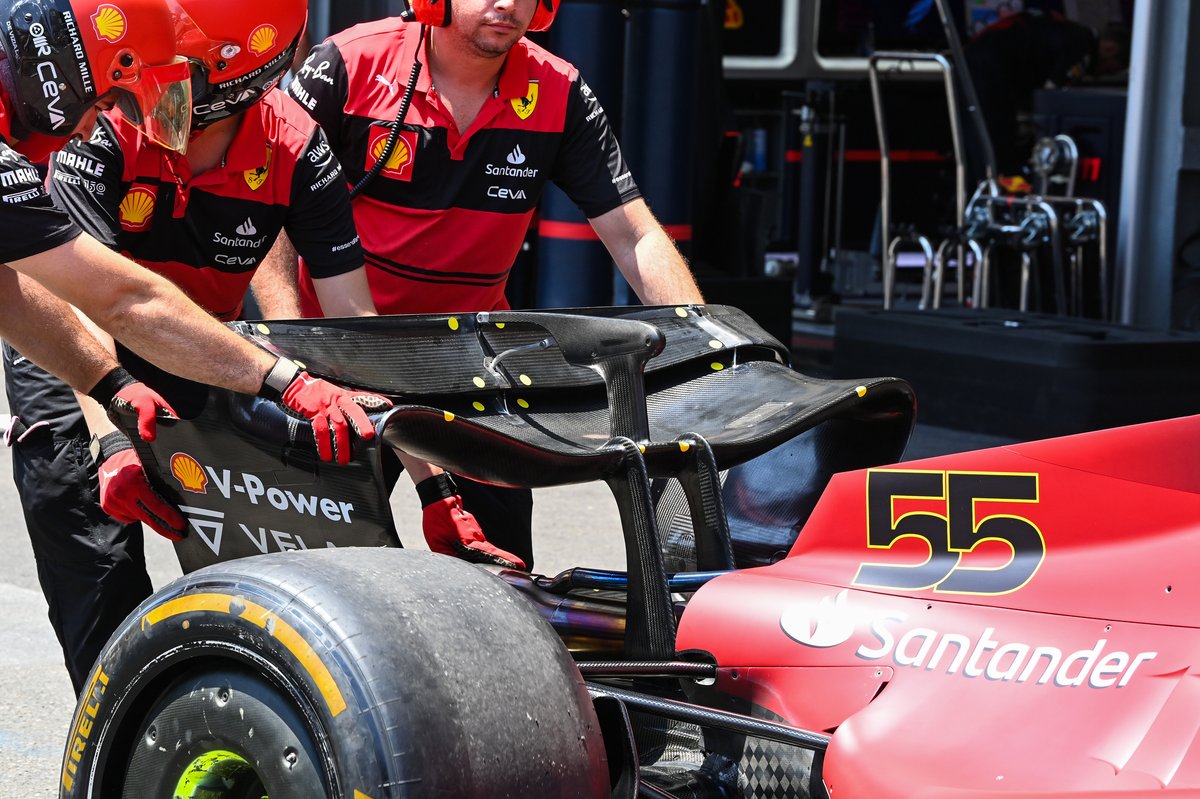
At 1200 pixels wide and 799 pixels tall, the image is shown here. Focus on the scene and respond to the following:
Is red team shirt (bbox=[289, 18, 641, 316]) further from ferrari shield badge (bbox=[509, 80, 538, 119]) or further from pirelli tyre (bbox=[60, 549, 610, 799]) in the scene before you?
pirelli tyre (bbox=[60, 549, 610, 799])

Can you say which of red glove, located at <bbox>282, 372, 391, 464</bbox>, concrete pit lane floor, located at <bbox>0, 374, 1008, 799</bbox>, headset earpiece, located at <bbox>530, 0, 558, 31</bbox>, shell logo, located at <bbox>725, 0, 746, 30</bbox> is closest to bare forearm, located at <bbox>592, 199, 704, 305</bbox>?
headset earpiece, located at <bbox>530, 0, 558, 31</bbox>

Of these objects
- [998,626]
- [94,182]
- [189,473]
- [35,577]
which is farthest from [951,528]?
[35,577]

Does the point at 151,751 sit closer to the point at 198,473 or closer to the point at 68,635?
the point at 198,473

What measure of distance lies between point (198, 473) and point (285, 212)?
819mm

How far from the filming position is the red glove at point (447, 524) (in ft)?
10.3

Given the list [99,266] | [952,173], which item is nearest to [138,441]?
[99,266]

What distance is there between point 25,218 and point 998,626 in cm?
164

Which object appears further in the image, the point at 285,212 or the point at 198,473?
the point at 285,212

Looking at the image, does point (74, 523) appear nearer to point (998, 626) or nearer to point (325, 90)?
point (325, 90)

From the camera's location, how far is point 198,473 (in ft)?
8.85

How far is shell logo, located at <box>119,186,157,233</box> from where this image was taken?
3115mm

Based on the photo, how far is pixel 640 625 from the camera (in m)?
2.54

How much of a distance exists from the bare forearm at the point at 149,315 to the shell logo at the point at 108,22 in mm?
354

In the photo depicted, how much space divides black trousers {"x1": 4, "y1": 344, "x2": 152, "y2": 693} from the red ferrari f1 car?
0.41 meters
